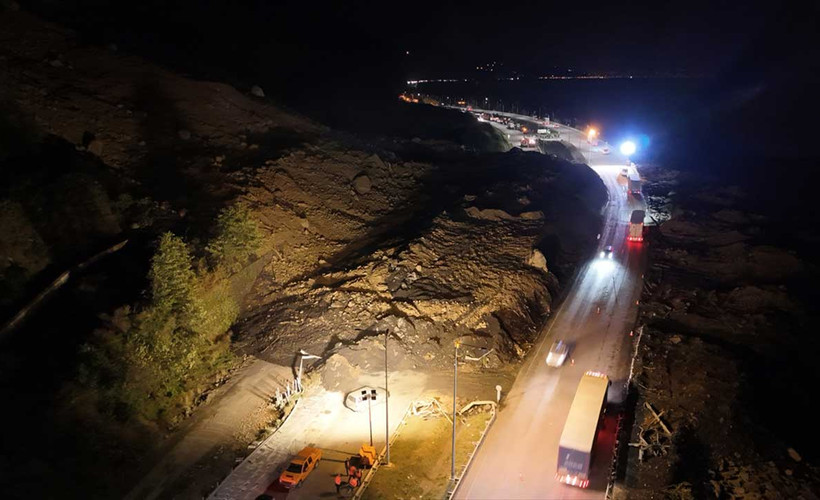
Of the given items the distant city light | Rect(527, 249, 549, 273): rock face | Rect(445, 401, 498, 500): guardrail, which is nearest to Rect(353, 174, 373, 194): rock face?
Rect(527, 249, 549, 273): rock face

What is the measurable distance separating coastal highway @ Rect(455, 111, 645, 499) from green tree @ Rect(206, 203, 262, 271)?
814 inches

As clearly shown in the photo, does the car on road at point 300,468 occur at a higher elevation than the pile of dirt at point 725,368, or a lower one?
lower

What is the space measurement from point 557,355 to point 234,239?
22953 millimetres

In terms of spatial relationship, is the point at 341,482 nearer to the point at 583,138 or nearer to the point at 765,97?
the point at 583,138

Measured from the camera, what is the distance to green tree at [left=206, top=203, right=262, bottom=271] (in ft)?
116

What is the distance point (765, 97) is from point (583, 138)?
41.4 m

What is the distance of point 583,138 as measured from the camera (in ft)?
310

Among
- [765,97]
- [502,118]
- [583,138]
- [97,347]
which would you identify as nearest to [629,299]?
[97,347]

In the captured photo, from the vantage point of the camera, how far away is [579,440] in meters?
21.8

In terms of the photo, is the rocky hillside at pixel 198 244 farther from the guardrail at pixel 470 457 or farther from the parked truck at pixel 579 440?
the parked truck at pixel 579 440

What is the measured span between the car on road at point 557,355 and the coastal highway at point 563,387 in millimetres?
410

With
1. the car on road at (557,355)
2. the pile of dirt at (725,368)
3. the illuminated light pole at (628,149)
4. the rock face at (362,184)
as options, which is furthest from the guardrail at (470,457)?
the illuminated light pole at (628,149)

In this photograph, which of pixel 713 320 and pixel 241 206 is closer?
pixel 713 320

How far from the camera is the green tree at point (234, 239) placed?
35.4m
